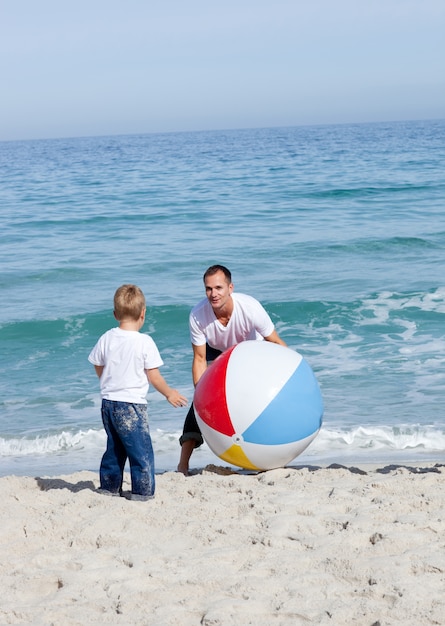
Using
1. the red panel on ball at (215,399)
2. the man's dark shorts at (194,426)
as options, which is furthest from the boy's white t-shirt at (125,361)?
the man's dark shorts at (194,426)

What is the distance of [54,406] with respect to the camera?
31.1 feet

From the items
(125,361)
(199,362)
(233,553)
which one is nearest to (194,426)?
(199,362)

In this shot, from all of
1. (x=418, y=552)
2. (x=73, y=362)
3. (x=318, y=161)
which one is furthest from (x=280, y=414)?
(x=318, y=161)

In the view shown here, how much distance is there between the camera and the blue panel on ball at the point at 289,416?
5.58 metres

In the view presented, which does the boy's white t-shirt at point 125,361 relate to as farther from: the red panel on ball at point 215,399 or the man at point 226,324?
the man at point 226,324

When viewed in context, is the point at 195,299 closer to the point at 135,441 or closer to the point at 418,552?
the point at 135,441

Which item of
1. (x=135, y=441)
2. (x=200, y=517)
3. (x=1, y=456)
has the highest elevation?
(x=135, y=441)

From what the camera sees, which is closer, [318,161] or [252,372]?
[252,372]

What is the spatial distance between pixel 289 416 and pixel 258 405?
0.23 m

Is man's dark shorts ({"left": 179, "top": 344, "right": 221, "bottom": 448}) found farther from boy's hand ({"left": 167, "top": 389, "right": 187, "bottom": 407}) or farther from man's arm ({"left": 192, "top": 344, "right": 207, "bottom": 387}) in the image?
boy's hand ({"left": 167, "top": 389, "right": 187, "bottom": 407})

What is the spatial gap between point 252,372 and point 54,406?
4429 millimetres

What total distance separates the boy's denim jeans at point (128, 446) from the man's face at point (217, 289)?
1.06 metres

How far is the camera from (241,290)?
50.4 feet

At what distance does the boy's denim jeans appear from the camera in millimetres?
5223
